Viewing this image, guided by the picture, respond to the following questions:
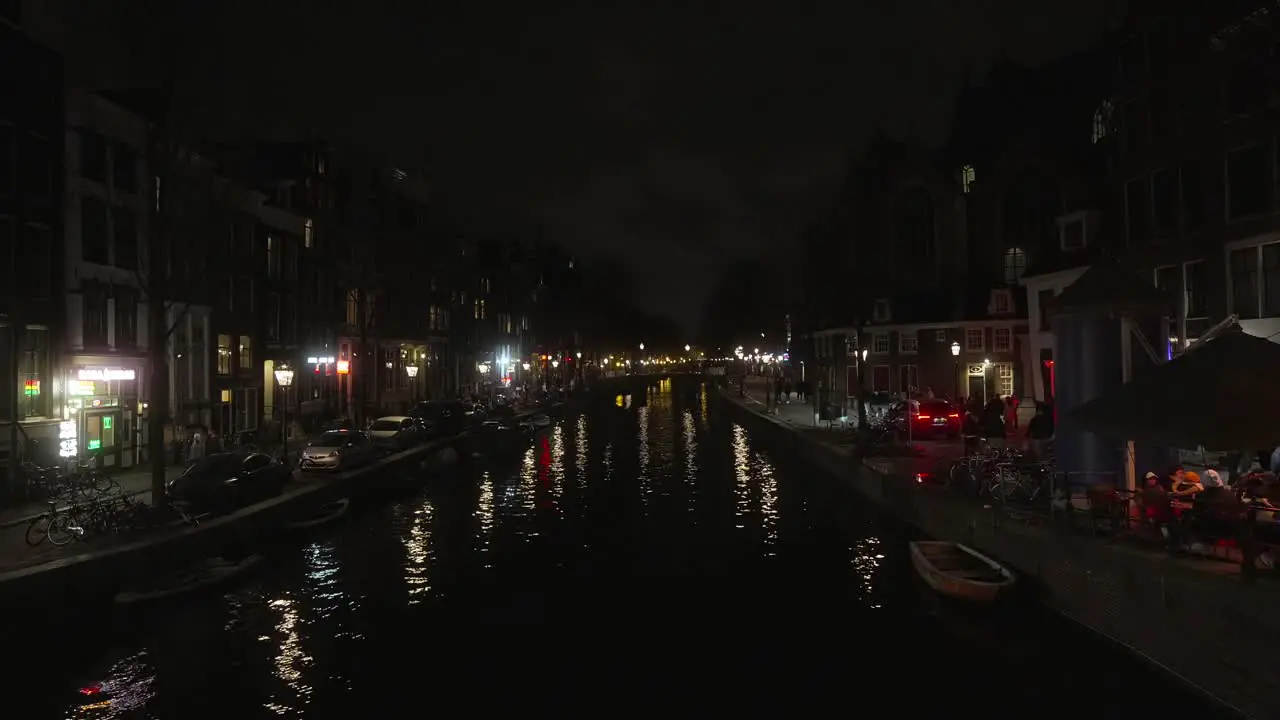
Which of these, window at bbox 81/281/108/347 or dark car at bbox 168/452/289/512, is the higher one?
window at bbox 81/281/108/347

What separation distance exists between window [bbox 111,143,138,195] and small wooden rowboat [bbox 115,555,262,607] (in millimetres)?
18712

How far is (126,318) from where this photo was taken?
36.2 meters

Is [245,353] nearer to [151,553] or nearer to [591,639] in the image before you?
[151,553]

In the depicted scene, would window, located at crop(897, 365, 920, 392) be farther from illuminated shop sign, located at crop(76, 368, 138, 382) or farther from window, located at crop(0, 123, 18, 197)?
window, located at crop(0, 123, 18, 197)

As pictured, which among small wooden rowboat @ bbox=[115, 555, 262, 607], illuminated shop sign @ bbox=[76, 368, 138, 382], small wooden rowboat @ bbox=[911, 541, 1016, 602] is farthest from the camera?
illuminated shop sign @ bbox=[76, 368, 138, 382]

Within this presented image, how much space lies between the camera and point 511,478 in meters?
42.3

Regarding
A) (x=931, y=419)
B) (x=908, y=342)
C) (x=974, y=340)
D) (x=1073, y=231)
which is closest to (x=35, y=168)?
(x=931, y=419)

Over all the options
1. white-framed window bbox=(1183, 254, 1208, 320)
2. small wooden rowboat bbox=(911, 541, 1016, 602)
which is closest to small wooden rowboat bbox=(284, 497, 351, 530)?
small wooden rowboat bbox=(911, 541, 1016, 602)

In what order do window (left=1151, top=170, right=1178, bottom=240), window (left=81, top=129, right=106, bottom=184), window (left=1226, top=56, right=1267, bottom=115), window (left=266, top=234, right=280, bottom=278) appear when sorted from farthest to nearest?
window (left=266, top=234, right=280, bottom=278)
window (left=81, top=129, right=106, bottom=184)
window (left=1151, top=170, right=1178, bottom=240)
window (left=1226, top=56, right=1267, bottom=115)

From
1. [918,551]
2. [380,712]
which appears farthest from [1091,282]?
[380,712]

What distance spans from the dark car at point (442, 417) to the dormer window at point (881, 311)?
3202 cm

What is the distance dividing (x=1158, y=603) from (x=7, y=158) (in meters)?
32.7

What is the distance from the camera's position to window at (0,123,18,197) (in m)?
28.9

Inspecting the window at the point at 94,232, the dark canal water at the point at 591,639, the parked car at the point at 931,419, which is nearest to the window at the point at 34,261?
the window at the point at 94,232
